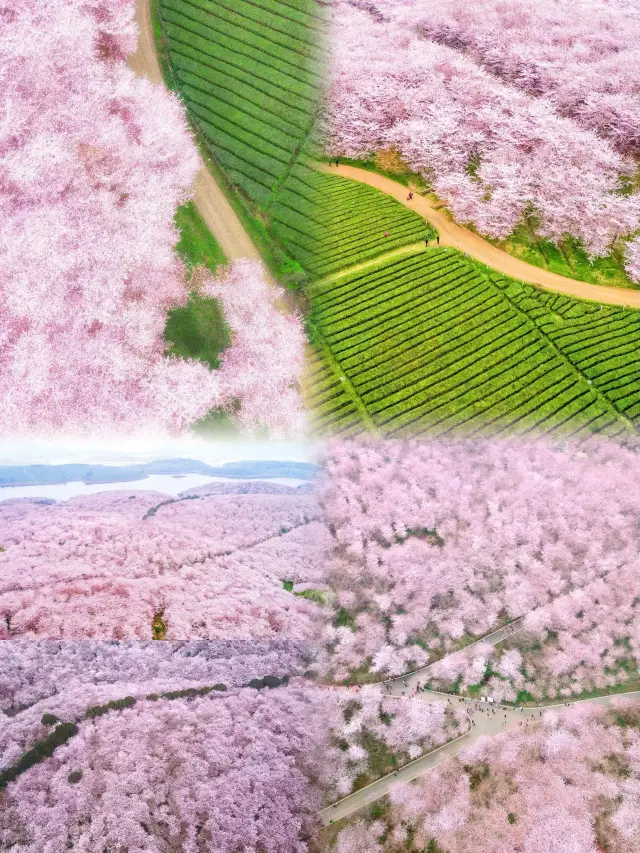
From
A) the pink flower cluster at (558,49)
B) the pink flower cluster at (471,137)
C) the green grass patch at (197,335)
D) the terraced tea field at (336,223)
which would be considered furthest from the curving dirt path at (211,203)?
the pink flower cluster at (558,49)

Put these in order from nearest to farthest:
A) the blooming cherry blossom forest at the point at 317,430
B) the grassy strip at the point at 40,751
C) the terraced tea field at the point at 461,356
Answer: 1. the grassy strip at the point at 40,751
2. the blooming cherry blossom forest at the point at 317,430
3. the terraced tea field at the point at 461,356

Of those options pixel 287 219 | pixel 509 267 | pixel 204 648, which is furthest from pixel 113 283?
pixel 509 267

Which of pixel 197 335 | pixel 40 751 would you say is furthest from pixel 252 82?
pixel 40 751

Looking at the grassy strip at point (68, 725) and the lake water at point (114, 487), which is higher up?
the lake water at point (114, 487)

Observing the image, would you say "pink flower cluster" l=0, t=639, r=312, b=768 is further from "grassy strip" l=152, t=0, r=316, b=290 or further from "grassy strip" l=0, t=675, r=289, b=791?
"grassy strip" l=152, t=0, r=316, b=290

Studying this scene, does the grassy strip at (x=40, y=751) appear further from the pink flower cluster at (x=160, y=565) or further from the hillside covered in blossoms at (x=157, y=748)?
the pink flower cluster at (x=160, y=565)

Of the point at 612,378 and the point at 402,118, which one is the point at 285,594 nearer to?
the point at 612,378

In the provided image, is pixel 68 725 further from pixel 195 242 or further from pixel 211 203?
pixel 211 203
